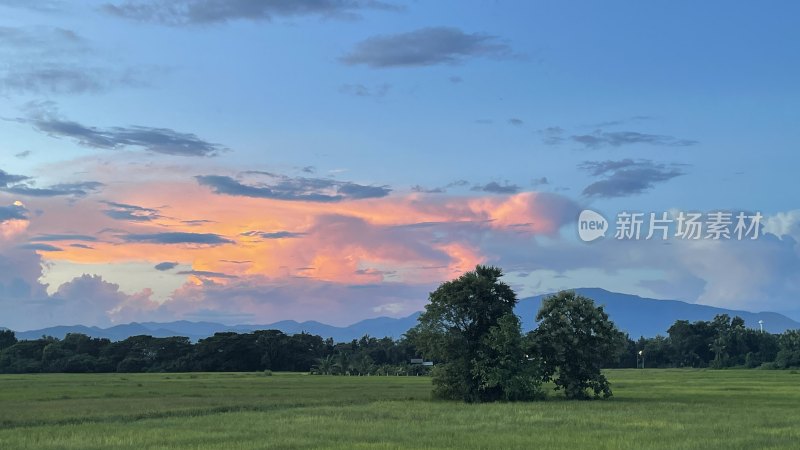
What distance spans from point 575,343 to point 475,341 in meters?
8.11

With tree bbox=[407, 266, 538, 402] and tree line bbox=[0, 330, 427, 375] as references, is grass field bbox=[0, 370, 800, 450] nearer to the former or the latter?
tree bbox=[407, 266, 538, 402]

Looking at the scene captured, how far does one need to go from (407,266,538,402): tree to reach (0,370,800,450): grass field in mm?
3183

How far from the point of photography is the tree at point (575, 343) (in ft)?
200

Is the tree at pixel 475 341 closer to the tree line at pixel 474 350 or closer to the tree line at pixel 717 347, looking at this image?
the tree line at pixel 474 350

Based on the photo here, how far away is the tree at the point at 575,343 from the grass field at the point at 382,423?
2.37 metres

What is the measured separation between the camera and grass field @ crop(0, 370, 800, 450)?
30.7 metres

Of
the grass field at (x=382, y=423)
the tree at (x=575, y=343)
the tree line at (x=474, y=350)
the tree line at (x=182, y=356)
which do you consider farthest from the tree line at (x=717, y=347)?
the grass field at (x=382, y=423)

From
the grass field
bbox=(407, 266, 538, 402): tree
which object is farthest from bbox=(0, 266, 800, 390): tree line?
the grass field

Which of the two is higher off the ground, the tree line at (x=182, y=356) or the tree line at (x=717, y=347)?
the tree line at (x=717, y=347)

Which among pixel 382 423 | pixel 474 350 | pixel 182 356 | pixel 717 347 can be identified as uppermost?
pixel 717 347

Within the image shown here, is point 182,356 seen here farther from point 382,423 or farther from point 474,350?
point 382,423

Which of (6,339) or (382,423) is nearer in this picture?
(382,423)

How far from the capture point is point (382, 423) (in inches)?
1513

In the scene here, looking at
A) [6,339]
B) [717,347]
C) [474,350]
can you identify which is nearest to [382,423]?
[474,350]
